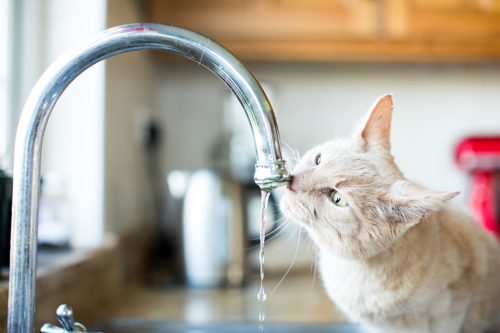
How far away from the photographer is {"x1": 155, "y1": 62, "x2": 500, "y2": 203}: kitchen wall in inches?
77.2

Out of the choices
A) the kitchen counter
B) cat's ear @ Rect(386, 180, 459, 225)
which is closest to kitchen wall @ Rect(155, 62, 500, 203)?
the kitchen counter

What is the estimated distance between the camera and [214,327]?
1022 mm

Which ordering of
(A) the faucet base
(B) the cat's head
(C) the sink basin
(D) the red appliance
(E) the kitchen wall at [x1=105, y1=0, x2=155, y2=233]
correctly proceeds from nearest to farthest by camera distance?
(A) the faucet base, (B) the cat's head, (C) the sink basin, (E) the kitchen wall at [x1=105, y1=0, x2=155, y2=233], (D) the red appliance

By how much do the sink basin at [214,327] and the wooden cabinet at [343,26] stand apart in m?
1.01

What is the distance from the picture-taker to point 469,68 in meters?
2.02

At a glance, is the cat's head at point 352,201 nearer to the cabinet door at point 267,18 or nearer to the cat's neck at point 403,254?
the cat's neck at point 403,254

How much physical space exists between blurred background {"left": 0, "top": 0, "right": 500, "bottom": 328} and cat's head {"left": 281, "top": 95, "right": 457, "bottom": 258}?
277 millimetres

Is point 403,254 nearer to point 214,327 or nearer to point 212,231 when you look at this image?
point 214,327

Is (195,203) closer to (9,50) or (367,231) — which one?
(9,50)

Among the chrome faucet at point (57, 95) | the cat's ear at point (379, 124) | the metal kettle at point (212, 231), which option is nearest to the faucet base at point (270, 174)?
the chrome faucet at point (57, 95)

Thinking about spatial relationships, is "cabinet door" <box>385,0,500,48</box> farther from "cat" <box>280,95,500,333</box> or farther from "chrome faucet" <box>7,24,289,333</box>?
"chrome faucet" <box>7,24,289,333</box>

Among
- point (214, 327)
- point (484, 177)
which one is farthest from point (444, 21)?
point (214, 327)

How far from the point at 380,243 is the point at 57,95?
1.68 ft

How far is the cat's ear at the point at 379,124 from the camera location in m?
0.78
